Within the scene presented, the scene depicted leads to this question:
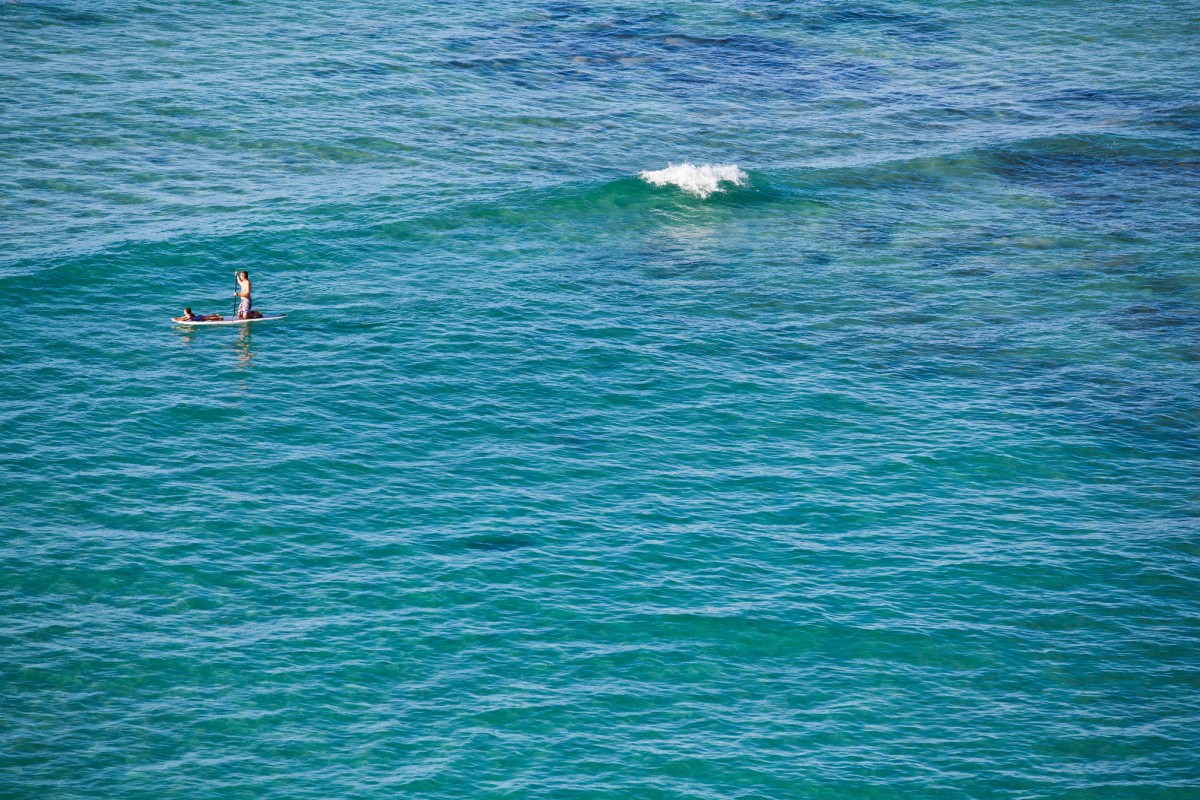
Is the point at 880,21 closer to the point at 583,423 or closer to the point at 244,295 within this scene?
the point at 583,423

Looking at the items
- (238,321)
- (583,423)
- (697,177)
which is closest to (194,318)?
(238,321)

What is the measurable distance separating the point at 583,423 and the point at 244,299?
71.9ft

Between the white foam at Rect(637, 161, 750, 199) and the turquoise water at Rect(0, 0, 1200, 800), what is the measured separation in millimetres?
530

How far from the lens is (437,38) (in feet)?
391

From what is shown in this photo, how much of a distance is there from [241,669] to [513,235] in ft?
145

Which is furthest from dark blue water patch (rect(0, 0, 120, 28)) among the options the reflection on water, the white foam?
the white foam

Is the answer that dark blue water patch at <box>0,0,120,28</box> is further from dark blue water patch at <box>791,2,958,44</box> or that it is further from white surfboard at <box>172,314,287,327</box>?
dark blue water patch at <box>791,2,958,44</box>

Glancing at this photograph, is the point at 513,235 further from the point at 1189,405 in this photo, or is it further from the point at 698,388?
the point at 1189,405

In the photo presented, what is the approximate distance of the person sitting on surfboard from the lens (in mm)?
71875

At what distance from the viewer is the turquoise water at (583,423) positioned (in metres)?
48.3

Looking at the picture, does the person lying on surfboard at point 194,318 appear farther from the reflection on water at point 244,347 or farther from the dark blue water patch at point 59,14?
the dark blue water patch at point 59,14

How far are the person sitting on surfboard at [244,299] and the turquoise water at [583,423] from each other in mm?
1258

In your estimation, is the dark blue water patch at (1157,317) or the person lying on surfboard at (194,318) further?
the dark blue water patch at (1157,317)

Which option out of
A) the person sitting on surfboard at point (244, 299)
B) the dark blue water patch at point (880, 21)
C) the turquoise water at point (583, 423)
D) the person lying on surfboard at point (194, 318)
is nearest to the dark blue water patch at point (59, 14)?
the turquoise water at point (583, 423)
